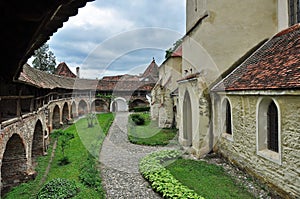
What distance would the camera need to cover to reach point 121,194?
9352 millimetres

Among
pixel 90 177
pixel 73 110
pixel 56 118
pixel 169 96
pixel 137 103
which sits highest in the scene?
pixel 169 96

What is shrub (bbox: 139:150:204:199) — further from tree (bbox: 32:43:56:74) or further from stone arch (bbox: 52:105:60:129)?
tree (bbox: 32:43:56:74)

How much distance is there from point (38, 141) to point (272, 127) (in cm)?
1354

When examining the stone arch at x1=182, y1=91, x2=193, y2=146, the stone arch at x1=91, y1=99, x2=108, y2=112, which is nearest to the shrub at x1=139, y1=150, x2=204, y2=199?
the stone arch at x1=182, y1=91, x2=193, y2=146

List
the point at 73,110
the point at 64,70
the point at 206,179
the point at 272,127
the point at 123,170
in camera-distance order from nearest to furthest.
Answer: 1. the point at 272,127
2. the point at 206,179
3. the point at 123,170
4. the point at 73,110
5. the point at 64,70

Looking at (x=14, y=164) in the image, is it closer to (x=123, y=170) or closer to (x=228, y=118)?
(x=123, y=170)

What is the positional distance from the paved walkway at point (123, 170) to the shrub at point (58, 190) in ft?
4.39

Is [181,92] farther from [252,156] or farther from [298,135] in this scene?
[298,135]

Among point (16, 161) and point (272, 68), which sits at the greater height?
point (272, 68)

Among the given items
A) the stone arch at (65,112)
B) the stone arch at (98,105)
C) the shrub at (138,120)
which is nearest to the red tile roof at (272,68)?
the shrub at (138,120)

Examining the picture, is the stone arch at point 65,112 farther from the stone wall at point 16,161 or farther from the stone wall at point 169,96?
the stone wall at point 16,161

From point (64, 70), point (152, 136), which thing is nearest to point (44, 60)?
point (64, 70)

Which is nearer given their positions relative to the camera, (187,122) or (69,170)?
(69,170)

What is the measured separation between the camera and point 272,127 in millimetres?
9047
